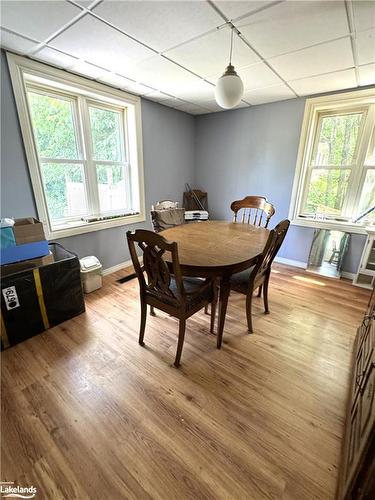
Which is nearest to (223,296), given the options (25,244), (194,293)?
(194,293)

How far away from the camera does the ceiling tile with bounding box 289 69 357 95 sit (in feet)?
7.29

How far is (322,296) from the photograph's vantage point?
2525mm

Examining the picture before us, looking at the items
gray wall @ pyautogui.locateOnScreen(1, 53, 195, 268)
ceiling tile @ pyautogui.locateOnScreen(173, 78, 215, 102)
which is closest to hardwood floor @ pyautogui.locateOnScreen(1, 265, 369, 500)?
gray wall @ pyautogui.locateOnScreen(1, 53, 195, 268)

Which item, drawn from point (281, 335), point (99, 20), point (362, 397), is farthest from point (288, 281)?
point (99, 20)

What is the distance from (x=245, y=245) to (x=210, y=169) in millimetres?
2473

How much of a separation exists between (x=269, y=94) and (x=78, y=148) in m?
2.41

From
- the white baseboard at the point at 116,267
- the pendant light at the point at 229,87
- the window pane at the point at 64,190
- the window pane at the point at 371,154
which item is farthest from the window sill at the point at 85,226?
the window pane at the point at 371,154

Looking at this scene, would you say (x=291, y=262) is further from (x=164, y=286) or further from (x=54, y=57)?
(x=54, y=57)

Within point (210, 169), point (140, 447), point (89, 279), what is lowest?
point (140, 447)

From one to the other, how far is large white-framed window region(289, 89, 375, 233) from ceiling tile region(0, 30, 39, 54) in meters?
2.97

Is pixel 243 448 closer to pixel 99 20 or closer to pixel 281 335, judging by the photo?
pixel 281 335

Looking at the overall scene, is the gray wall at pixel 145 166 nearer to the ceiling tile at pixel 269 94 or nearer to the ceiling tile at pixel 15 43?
the ceiling tile at pixel 15 43

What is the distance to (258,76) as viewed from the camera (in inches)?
88.8

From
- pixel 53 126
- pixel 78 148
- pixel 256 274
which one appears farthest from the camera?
pixel 78 148
